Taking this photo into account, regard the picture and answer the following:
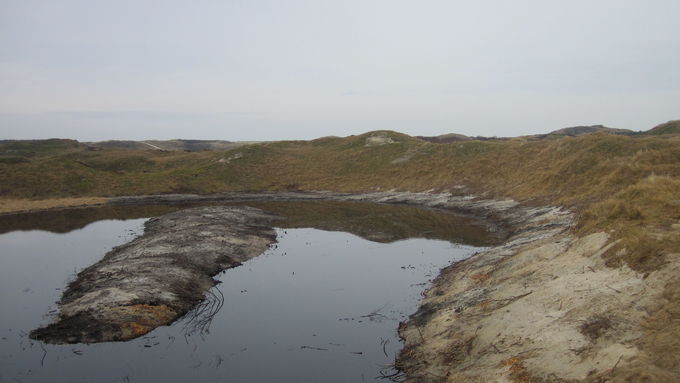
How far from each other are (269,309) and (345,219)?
30466 millimetres

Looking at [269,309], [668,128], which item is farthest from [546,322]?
[668,128]

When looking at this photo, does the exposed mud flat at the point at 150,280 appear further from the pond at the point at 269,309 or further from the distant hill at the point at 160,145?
the distant hill at the point at 160,145

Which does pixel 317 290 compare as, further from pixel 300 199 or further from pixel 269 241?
pixel 300 199

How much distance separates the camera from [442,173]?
Answer: 7506 centimetres

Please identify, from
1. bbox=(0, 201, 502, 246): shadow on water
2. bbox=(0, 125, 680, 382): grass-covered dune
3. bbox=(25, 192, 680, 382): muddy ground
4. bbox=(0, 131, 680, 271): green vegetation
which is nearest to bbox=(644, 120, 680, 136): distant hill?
bbox=(0, 125, 680, 382): grass-covered dune

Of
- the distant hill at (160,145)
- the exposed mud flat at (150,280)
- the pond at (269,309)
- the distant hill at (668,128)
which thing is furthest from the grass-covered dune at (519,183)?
the distant hill at (160,145)

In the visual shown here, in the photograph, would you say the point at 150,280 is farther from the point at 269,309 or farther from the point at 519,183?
the point at 519,183

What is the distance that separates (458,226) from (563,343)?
33703 mm

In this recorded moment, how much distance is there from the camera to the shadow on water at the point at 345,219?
140ft

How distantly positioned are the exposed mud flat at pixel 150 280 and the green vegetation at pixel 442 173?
2129 cm

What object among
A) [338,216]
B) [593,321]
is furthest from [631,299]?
[338,216]

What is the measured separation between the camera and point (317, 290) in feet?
87.2

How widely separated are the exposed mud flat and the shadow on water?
11188mm

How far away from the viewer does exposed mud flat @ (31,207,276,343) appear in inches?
804
